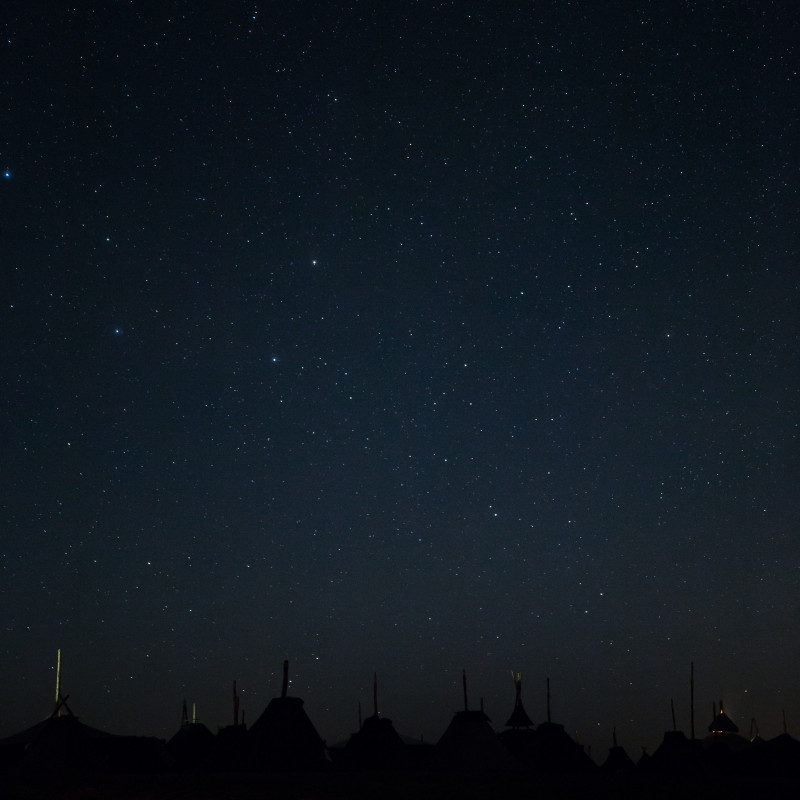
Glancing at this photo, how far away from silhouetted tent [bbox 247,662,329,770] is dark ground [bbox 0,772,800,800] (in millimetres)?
3317

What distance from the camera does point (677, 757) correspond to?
35.4m

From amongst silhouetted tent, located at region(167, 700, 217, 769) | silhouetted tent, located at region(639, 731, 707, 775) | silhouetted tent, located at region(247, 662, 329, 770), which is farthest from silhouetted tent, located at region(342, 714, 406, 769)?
silhouetted tent, located at region(639, 731, 707, 775)

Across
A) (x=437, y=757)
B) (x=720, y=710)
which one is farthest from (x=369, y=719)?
(x=720, y=710)

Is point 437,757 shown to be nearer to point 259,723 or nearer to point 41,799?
point 259,723

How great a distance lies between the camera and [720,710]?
61656 millimetres

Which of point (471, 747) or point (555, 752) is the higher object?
point (471, 747)

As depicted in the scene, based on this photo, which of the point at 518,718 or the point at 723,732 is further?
the point at 723,732

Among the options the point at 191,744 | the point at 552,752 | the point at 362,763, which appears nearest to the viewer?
the point at 362,763

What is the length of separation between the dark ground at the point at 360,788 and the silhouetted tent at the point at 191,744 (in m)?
11.6

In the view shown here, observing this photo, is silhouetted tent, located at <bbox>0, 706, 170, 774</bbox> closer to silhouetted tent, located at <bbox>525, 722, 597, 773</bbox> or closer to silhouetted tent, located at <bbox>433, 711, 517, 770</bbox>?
silhouetted tent, located at <bbox>433, 711, 517, 770</bbox>

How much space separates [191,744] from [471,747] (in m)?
13.5

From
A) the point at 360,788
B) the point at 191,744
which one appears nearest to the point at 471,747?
the point at 191,744

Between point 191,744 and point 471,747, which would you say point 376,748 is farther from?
point 191,744

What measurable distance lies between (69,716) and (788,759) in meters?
31.6
